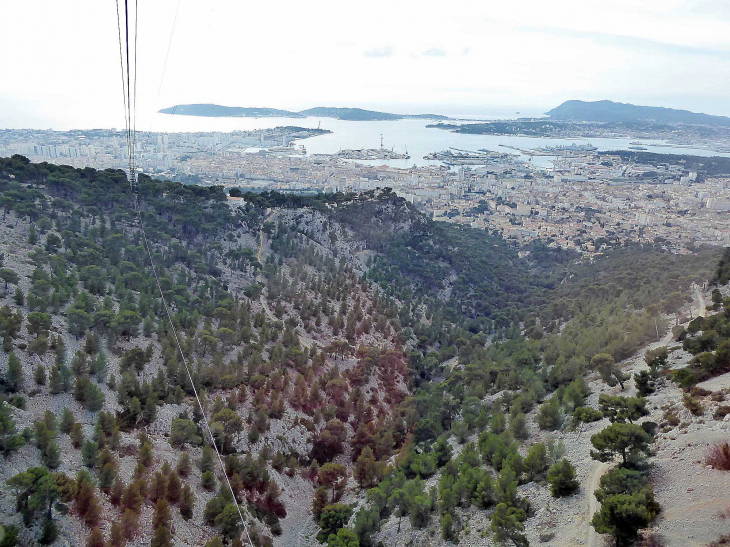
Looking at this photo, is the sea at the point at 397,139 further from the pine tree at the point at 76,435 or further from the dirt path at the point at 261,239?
the pine tree at the point at 76,435

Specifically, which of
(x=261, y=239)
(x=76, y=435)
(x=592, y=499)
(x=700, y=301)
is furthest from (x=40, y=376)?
(x=700, y=301)

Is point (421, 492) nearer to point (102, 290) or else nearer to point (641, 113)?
point (102, 290)

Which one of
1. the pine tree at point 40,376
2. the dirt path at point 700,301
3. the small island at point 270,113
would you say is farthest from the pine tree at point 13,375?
the small island at point 270,113

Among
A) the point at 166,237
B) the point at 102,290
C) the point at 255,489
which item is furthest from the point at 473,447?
the point at 166,237

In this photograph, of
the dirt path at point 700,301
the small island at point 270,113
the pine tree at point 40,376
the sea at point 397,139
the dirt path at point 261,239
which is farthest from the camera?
the small island at point 270,113

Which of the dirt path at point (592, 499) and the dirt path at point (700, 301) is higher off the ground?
the dirt path at point (700, 301)

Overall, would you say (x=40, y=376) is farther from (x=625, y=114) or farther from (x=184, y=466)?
(x=625, y=114)
